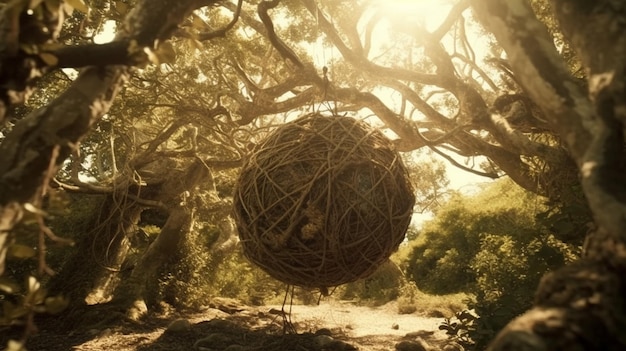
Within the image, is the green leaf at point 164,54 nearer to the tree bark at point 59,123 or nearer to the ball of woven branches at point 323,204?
the tree bark at point 59,123

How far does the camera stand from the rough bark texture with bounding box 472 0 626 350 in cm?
131

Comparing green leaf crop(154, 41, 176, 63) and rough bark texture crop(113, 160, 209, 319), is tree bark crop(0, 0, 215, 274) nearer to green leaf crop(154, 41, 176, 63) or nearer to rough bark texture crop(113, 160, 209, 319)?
green leaf crop(154, 41, 176, 63)

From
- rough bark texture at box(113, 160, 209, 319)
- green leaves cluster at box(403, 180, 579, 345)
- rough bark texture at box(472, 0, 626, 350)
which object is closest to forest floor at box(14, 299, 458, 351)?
rough bark texture at box(113, 160, 209, 319)

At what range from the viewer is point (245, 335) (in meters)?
6.64

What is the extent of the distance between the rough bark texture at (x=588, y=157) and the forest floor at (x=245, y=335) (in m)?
3.26

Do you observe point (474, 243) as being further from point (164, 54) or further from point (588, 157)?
point (164, 54)

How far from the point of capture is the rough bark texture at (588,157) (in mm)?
1310

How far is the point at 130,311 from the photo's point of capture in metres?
7.59

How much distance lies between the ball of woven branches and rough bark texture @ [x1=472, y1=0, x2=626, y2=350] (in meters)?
1.18

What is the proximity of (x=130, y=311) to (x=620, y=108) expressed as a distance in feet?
24.9

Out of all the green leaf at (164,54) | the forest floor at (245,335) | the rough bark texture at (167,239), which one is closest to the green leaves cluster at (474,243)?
the forest floor at (245,335)

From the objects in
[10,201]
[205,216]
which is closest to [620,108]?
[10,201]

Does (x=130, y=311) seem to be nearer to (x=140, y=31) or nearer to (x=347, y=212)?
(x=347, y=212)

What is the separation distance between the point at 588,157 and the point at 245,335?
584cm
